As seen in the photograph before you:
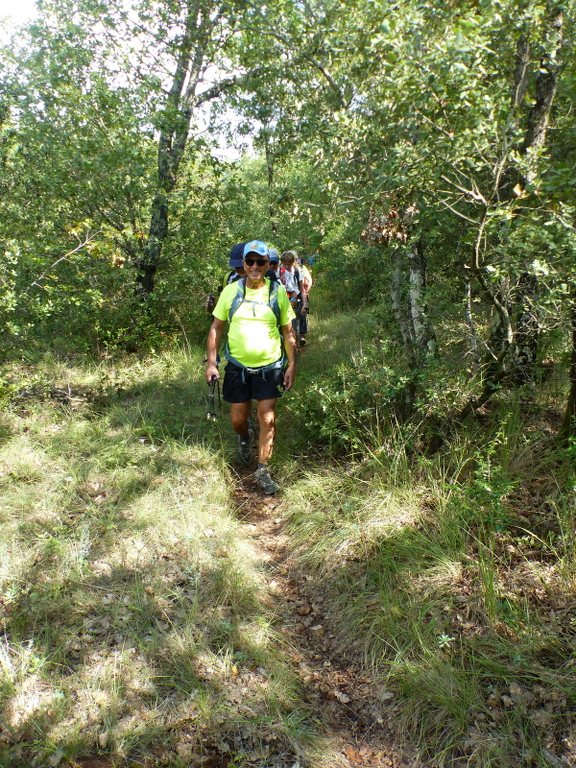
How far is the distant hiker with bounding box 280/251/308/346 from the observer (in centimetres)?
795

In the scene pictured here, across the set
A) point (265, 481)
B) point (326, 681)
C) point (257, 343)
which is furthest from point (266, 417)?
point (326, 681)

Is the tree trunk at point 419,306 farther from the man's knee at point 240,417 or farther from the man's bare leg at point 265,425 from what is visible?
the man's knee at point 240,417

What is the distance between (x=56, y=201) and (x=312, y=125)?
13.1 ft

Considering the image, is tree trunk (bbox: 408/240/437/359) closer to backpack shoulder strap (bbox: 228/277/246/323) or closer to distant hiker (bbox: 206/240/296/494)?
distant hiker (bbox: 206/240/296/494)

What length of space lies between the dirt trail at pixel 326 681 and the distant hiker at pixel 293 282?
15.6 feet

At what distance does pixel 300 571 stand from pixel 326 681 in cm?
89

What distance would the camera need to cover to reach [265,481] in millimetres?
4617

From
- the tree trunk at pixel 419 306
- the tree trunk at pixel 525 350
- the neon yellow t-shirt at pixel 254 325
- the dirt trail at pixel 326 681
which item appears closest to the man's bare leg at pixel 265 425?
the neon yellow t-shirt at pixel 254 325

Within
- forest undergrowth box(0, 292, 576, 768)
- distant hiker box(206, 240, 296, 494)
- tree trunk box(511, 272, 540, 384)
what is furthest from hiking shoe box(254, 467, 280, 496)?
tree trunk box(511, 272, 540, 384)

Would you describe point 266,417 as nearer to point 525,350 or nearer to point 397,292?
point 397,292

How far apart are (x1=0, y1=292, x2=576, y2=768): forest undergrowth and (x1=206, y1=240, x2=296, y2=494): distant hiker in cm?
45

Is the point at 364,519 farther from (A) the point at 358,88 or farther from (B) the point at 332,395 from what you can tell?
(A) the point at 358,88

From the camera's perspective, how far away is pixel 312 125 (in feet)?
14.3

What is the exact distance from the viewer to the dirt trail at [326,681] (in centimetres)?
245
